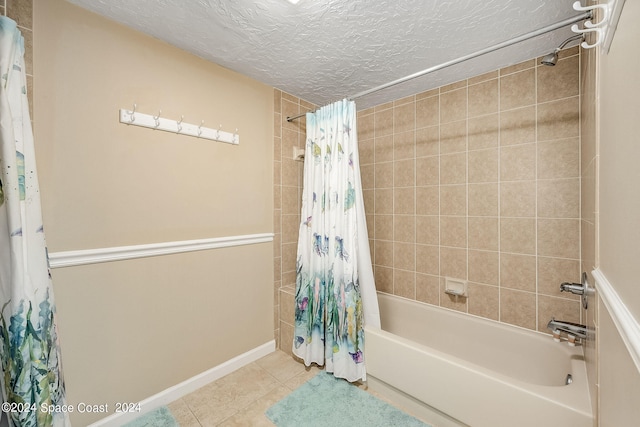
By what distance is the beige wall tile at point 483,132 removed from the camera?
6.10 ft

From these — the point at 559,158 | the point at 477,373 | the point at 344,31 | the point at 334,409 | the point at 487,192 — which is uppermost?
the point at 344,31

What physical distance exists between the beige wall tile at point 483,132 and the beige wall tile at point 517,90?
0.36 feet

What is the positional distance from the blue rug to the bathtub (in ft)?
4.08

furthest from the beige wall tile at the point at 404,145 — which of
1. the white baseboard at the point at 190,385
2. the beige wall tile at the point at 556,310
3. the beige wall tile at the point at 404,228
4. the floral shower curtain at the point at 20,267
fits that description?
the floral shower curtain at the point at 20,267

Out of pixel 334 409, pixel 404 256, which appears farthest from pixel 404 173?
pixel 334 409

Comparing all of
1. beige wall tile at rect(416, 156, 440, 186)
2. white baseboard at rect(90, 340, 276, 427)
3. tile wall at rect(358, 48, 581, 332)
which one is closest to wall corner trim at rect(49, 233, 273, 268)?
white baseboard at rect(90, 340, 276, 427)

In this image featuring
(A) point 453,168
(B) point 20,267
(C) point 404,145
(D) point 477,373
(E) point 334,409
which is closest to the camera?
(B) point 20,267

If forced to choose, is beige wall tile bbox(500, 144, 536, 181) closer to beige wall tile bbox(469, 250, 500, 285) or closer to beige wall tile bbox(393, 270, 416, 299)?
beige wall tile bbox(469, 250, 500, 285)

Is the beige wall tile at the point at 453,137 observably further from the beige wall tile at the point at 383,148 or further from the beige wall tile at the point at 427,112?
the beige wall tile at the point at 383,148

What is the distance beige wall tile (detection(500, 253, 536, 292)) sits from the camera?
1728 mm

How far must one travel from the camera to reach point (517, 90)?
1.77 m

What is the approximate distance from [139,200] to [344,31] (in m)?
1.55

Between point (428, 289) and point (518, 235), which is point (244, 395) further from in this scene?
point (518, 235)

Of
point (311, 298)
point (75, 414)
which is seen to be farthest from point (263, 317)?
point (75, 414)
